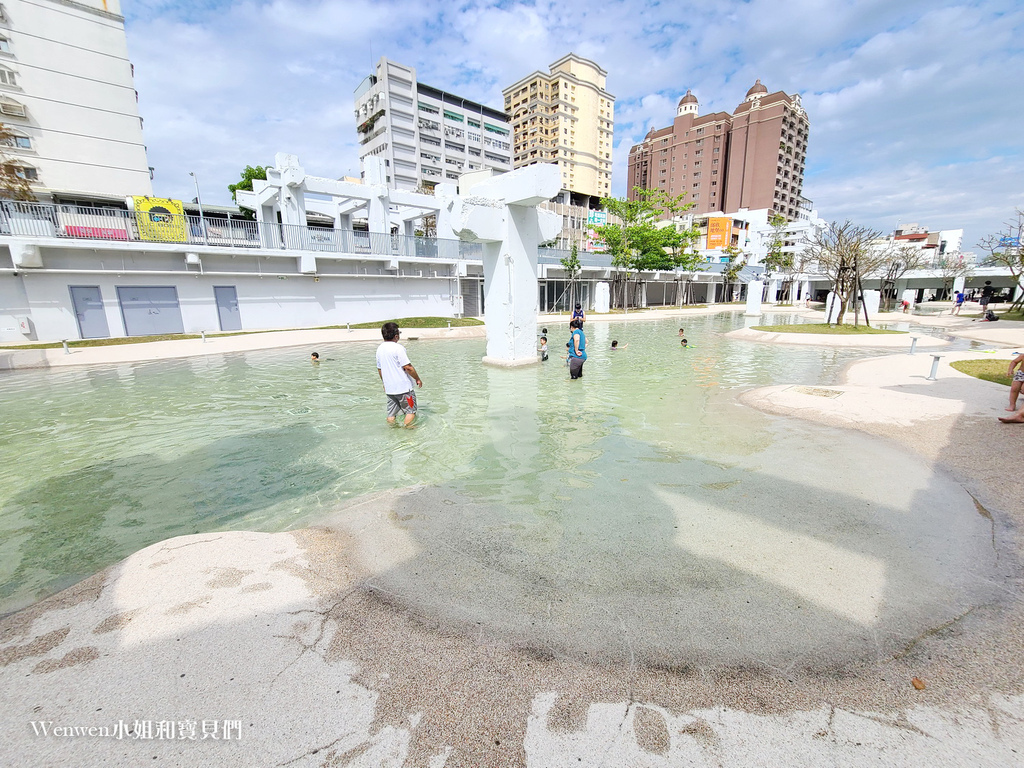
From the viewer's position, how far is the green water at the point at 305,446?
4672 millimetres

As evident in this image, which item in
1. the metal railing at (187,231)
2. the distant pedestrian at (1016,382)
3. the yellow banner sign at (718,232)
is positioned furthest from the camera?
the yellow banner sign at (718,232)

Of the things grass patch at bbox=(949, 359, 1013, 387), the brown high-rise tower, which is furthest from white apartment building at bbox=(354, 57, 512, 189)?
grass patch at bbox=(949, 359, 1013, 387)

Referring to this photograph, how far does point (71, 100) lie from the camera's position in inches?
1264

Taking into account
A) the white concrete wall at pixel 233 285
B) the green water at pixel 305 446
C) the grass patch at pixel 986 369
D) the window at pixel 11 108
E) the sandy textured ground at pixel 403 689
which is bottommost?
the green water at pixel 305 446

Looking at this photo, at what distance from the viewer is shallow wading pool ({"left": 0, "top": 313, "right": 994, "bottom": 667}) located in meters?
3.03

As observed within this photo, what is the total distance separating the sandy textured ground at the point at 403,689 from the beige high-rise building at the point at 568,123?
8771 cm

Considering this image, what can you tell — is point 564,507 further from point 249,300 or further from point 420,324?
point 249,300

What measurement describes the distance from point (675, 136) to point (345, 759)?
123290mm

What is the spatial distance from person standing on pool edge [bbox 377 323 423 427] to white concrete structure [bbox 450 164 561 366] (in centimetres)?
587

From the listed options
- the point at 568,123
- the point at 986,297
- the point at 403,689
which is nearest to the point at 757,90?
the point at 568,123

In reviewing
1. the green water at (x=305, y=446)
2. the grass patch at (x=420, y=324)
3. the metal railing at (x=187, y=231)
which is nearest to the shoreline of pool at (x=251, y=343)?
the grass patch at (x=420, y=324)

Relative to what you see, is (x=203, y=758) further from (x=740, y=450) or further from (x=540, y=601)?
(x=740, y=450)

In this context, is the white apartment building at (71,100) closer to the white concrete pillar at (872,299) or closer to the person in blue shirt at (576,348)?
the person in blue shirt at (576,348)

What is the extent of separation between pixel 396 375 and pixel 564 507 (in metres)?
3.96
